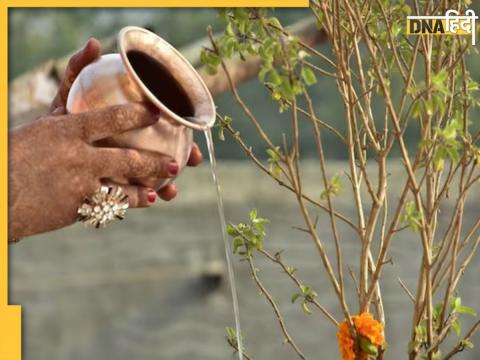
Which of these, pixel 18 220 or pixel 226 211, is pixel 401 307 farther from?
pixel 18 220

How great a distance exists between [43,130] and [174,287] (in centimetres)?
374

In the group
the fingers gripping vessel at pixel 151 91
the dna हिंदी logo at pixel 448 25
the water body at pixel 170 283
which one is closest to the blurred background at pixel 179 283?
the water body at pixel 170 283

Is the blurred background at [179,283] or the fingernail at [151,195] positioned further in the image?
the blurred background at [179,283]

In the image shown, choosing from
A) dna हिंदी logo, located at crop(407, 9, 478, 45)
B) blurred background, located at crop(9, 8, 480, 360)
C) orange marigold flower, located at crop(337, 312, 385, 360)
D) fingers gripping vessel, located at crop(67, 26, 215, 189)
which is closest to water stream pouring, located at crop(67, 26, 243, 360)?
fingers gripping vessel, located at crop(67, 26, 215, 189)

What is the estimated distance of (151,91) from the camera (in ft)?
4.98

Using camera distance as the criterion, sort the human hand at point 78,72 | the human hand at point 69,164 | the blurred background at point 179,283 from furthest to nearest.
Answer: the blurred background at point 179,283, the human hand at point 78,72, the human hand at point 69,164

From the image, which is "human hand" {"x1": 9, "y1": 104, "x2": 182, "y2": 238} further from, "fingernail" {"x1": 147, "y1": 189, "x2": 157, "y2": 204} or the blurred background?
the blurred background

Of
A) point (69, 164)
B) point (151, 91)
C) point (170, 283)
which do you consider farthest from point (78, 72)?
point (170, 283)

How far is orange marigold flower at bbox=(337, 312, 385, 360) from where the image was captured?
60.7 inches

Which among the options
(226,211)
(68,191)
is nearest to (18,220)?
(68,191)

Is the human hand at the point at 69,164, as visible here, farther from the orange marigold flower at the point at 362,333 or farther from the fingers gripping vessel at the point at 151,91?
the orange marigold flower at the point at 362,333

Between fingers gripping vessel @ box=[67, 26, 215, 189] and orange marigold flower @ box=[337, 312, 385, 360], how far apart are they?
354mm

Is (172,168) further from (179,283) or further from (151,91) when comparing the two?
(179,283)

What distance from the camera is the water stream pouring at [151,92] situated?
1405 millimetres
